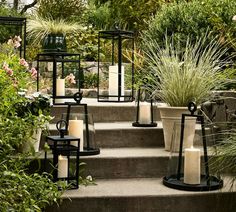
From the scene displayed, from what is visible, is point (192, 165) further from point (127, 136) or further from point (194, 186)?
point (127, 136)

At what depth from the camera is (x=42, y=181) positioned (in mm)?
3020

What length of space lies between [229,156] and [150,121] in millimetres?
1198

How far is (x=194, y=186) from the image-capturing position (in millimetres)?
3379

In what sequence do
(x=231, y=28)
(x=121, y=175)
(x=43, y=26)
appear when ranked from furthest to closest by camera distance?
(x=43, y=26) → (x=231, y=28) → (x=121, y=175)

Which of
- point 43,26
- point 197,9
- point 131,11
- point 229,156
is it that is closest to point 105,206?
point 229,156

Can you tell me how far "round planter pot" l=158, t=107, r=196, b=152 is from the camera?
3557mm

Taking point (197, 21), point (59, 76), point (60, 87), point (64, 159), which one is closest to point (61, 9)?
point (59, 76)

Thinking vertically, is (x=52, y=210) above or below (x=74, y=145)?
below

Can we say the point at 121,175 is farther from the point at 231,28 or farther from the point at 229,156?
the point at 231,28

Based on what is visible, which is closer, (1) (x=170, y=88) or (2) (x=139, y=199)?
(2) (x=139, y=199)

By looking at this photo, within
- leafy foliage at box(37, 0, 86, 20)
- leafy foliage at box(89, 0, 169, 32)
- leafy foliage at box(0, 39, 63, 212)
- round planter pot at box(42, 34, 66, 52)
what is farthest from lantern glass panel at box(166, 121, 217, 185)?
leafy foliage at box(37, 0, 86, 20)

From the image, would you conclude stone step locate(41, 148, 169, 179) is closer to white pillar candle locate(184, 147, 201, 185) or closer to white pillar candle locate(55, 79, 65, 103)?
white pillar candle locate(184, 147, 201, 185)

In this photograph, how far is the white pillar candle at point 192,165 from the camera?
3375mm

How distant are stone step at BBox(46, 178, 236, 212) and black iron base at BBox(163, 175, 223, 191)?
3 centimetres
